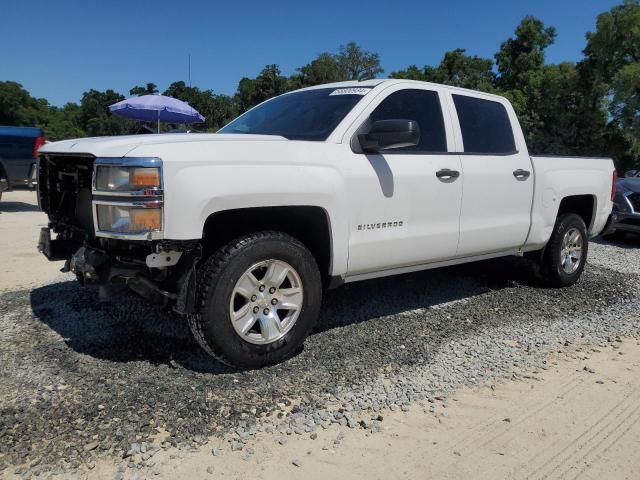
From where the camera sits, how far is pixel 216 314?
3.02 metres

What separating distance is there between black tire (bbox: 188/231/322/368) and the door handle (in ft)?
4.41

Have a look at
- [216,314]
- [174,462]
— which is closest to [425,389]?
[216,314]

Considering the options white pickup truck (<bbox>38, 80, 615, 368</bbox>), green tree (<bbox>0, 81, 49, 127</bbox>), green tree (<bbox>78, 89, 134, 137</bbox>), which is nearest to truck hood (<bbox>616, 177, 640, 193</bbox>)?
white pickup truck (<bbox>38, 80, 615, 368</bbox>)

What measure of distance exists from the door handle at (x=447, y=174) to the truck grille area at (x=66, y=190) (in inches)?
98.7

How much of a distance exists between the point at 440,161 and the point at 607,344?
1.93m

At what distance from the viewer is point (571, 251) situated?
5.62m

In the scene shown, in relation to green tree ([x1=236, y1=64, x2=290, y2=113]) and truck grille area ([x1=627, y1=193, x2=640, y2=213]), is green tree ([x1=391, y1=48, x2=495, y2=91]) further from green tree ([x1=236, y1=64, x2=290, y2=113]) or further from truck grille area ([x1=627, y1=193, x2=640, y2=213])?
truck grille area ([x1=627, y1=193, x2=640, y2=213])

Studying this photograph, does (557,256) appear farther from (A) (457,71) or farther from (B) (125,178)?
(A) (457,71)

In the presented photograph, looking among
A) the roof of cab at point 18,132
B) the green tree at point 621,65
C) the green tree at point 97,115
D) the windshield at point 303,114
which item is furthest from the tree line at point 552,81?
the green tree at point 97,115

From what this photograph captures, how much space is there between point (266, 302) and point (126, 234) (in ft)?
3.08

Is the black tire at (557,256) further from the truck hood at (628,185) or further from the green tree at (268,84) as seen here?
the green tree at (268,84)

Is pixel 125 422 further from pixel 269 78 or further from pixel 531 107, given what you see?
pixel 269 78

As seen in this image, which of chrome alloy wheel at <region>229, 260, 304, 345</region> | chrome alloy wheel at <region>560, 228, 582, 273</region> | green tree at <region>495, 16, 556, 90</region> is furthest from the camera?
green tree at <region>495, 16, 556, 90</region>

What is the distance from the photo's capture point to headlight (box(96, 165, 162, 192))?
108 inches
